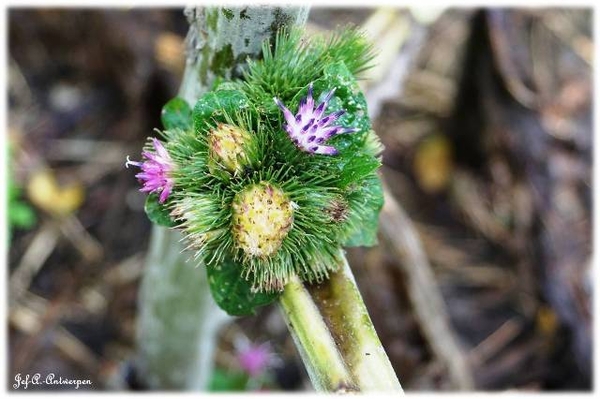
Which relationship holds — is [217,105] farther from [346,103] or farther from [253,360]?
[253,360]

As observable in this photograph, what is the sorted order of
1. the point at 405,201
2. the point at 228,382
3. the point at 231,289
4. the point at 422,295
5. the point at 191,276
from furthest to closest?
the point at 405,201, the point at 228,382, the point at 422,295, the point at 191,276, the point at 231,289

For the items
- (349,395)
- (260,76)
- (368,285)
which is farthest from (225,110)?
(368,285)

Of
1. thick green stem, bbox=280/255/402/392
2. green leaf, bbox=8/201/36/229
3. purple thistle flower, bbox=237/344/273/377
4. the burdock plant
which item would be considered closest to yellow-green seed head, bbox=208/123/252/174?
the burdock plant

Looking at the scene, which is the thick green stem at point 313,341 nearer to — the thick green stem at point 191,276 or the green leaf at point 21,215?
the thick green stem at point 191,276

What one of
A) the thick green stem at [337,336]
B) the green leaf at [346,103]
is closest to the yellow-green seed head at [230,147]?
the green leaf at [346,103]

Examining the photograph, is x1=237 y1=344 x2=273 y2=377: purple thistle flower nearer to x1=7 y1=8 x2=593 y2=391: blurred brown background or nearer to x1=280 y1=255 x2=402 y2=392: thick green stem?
x1=7 y1=8 x2=593 y2=391: blurred brown background

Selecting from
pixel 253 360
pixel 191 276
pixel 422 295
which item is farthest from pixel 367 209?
pixel 253 360
